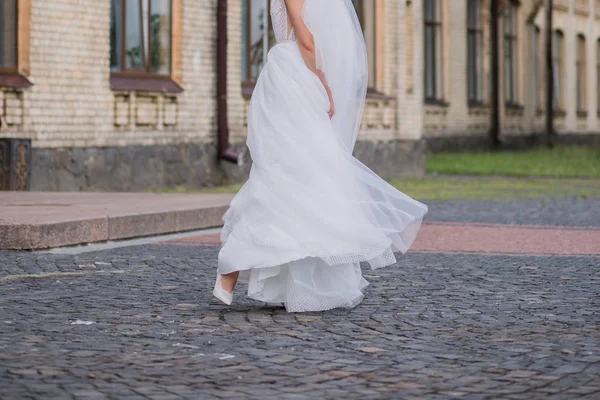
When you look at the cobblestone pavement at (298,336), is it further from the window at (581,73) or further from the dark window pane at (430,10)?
the window at (581,73)

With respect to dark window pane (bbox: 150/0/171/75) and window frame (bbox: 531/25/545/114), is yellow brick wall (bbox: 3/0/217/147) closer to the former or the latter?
dark window pane (bbox: 150/0/171/75)

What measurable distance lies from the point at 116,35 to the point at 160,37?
1.08m

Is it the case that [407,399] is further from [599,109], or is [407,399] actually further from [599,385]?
[599,109]

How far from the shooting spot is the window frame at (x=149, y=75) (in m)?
17.0

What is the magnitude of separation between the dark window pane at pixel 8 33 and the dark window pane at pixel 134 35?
2.52 meters

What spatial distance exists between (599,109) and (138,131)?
31522mm

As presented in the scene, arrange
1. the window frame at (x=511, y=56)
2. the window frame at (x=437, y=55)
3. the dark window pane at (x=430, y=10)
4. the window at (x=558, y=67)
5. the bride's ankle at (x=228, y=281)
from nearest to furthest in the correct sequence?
the bride's ankle at (x=228, y=281) → the dark window pane at (x=430, y=10) → the window frame at (x=437, y=55) → the window frame at (x=511, y=56) → the window at (x=558, y=67)

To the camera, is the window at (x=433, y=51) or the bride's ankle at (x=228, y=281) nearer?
the bride's ankle at (x=228, y=281)

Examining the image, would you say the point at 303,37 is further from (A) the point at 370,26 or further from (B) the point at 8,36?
(A) the point at 370,26

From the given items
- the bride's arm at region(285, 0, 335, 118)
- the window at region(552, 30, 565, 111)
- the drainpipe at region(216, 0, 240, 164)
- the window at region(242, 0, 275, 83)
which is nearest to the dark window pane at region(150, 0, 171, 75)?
the drainpipe at region(216, 0, 240, 164)

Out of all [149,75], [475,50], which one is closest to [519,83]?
[475,50]

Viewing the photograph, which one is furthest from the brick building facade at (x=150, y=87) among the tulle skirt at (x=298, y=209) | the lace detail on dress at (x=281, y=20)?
the tulle skirt at (x=298, y=209)

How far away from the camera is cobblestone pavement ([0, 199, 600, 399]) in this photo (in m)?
4.84

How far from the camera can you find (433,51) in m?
32.1
